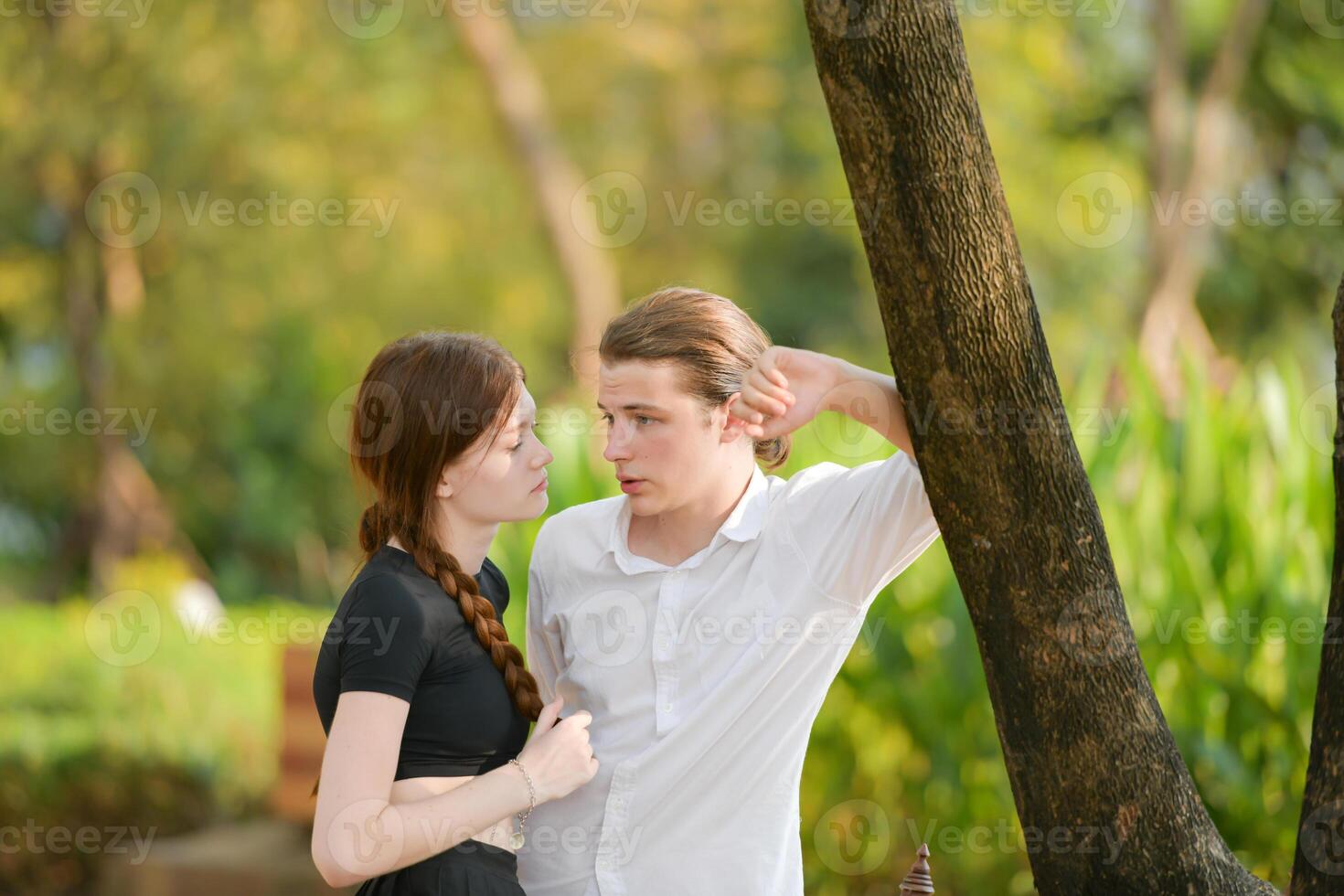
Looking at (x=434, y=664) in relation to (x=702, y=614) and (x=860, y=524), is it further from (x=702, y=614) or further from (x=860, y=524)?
(x=860, y=524)

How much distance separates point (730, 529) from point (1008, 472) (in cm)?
54

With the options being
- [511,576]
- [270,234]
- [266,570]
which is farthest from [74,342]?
[511,576]

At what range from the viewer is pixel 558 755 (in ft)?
6.36

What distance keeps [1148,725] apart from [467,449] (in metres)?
1.02

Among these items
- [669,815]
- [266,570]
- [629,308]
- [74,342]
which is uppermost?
[74,342]

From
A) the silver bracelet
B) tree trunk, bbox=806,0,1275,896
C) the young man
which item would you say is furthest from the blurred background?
the silver bracelet

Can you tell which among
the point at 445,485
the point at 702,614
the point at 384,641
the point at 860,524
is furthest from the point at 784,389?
the point at 384,641

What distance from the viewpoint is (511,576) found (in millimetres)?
3986

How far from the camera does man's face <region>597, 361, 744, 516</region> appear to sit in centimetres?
215

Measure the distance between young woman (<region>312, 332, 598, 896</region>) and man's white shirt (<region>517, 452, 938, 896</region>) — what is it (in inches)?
4.0

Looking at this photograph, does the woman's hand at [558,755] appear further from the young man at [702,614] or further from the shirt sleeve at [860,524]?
the shirt sleeve at [860,524]

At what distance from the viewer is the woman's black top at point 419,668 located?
72.4 inches

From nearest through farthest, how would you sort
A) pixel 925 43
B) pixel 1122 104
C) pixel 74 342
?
pixel 925 43 → pixel 74 342 → pixel 1122 104

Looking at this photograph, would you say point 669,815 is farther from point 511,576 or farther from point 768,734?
point 511,576
